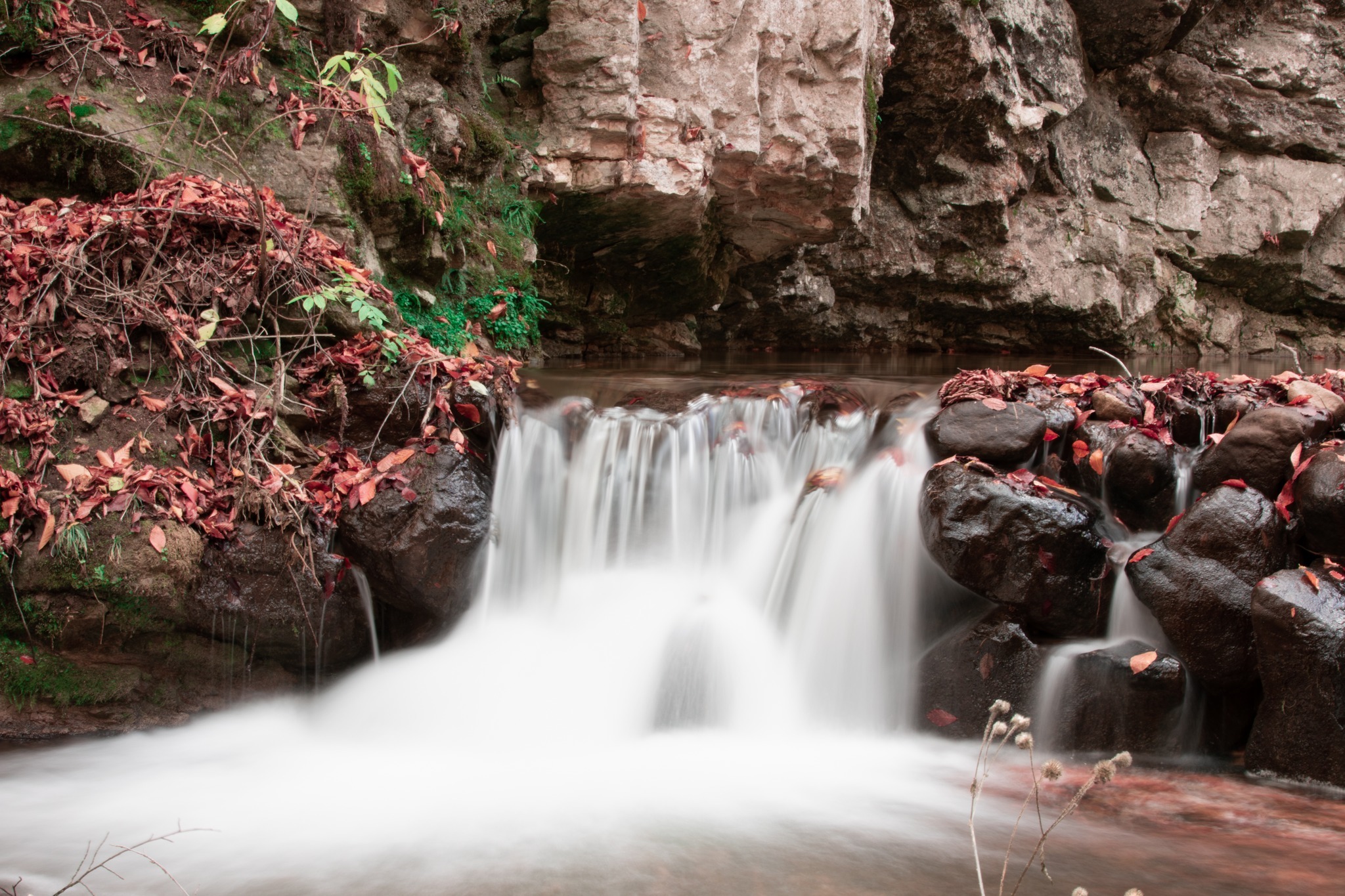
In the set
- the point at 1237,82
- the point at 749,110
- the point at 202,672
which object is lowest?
the point at 202,672

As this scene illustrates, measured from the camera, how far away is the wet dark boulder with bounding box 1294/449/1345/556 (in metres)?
3.58

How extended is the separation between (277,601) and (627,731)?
5.66 feet

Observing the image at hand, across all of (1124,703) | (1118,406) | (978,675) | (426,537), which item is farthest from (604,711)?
(1118,406)

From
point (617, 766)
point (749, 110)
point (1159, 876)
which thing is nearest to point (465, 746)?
point (617, 766)

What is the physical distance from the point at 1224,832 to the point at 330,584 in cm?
382

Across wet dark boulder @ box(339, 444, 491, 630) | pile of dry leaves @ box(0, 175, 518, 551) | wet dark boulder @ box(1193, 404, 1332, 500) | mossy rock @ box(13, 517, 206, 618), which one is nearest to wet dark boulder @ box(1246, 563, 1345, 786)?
wet dark boulder @ box(1193, 404, 1332, 500)

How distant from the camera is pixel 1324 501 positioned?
3611 millimetres

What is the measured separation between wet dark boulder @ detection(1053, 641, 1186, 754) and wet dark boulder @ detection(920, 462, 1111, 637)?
23 cm

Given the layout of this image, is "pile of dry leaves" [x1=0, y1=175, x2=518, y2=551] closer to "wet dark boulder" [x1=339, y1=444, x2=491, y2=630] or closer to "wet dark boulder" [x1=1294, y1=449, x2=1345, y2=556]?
"wet dark boulder" [x1=339, y1=444, x2=491, y2=630]

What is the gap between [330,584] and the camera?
4.07 meters

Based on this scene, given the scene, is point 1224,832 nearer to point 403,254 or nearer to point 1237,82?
point 403,254

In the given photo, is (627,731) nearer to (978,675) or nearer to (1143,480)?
(978,675)

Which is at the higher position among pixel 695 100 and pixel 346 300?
pixel 695 100

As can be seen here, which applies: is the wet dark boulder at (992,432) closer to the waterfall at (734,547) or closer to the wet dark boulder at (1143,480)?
the waterfall at (734,547)
